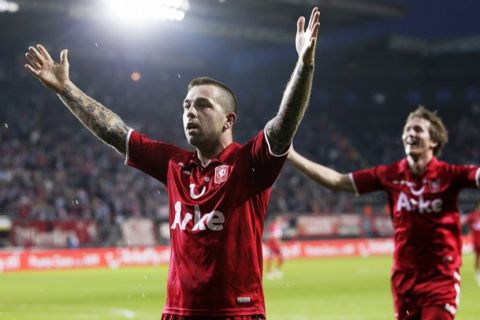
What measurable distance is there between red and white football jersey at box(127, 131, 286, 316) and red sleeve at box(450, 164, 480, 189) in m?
2.81

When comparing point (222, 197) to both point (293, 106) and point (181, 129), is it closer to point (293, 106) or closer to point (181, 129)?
point (293, 106)

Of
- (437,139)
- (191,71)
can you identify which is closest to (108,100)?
(191,71)

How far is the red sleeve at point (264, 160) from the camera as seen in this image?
4.53 m

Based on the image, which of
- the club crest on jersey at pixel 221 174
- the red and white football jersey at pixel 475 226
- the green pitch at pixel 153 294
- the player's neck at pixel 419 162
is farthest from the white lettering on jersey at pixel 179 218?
the red and white football jersey at pixel 475 226

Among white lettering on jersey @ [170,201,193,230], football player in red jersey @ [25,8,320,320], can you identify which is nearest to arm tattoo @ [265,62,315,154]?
football player in red jersey @ [25,8,320,320]

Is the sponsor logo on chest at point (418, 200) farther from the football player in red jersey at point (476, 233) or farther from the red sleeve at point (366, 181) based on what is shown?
the football player in red jersey at point (476, 233)

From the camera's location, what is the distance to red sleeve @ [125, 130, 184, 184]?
16.7ft

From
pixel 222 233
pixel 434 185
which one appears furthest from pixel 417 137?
pixel 222 233

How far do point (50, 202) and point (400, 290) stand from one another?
2543cm

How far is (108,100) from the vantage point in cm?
4056

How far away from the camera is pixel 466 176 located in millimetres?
7141

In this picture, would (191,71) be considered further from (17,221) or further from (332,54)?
(17,221)

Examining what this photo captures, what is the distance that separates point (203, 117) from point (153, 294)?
15.1 meters

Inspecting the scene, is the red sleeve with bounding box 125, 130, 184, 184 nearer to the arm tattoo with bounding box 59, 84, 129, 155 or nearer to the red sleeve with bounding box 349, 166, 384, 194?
the arm tattoo with bounding box 59, 84, 129, 155
